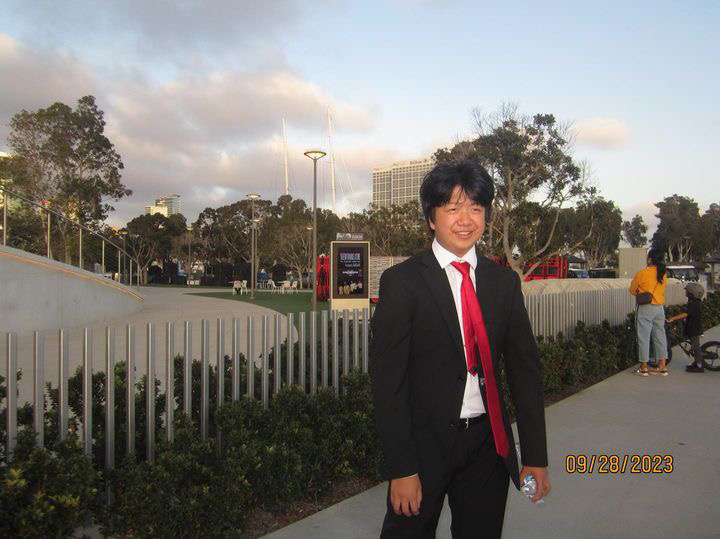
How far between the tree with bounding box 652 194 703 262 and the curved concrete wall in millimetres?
58140

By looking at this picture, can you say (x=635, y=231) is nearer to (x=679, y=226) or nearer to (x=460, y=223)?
(x=679, y=226)

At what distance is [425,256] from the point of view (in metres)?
1.94

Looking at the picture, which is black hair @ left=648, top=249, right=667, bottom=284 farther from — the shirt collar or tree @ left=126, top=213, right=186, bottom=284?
tree @ left=126, top=213, right=186, bottom=284

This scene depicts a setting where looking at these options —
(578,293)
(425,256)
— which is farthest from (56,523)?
(578,293)

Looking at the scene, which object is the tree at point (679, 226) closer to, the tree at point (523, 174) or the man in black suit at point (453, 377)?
the tree at point (523, 174)

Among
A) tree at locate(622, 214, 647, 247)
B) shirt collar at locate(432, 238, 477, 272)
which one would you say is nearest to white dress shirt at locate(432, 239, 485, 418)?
shirt collar at locate(432, 238, 477, 272)

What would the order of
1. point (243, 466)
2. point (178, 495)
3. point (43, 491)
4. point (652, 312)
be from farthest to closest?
point (652, 312) → point (243, 466) → point (178, 495) → point (43, 491)

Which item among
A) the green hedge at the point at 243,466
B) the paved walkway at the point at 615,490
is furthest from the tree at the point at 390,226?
the green hedge at the point at 243,466

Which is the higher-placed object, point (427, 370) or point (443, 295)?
point (443, 295)

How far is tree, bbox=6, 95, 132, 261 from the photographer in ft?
84.8

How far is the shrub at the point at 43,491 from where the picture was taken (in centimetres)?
240

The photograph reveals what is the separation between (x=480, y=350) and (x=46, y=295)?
12.7 m

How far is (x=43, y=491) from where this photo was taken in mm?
2529

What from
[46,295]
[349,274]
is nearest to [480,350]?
[46,295]
